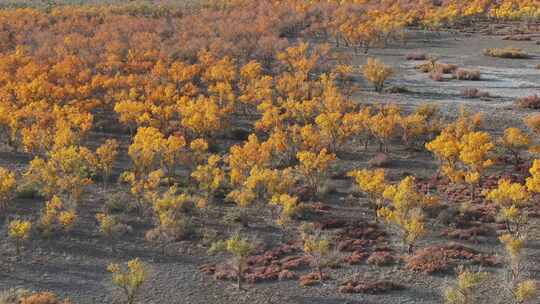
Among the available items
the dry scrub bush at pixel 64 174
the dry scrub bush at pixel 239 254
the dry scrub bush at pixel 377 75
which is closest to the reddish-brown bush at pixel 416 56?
the dry scrub bush at pixel 377 75

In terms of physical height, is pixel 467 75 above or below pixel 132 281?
above

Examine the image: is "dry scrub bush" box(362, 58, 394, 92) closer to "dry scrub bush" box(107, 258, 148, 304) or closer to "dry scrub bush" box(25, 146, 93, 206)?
"dry scrub bush" box(25, 146, 93, 206)

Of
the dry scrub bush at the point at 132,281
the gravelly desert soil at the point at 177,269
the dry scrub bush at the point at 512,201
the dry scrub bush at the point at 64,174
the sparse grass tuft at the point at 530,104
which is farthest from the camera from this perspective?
the sparse grass tuft at the point at 530,104

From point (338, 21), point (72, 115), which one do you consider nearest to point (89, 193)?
point (72, 115)

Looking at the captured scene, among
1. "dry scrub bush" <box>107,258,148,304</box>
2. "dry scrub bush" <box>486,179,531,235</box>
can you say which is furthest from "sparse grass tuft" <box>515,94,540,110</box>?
"dry scrub bush" <box>107,258,148,304</box>

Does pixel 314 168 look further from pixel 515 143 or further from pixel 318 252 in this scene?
pixel 515 143

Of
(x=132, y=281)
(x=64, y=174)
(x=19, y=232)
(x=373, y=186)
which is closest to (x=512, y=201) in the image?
(x=373, y=186)

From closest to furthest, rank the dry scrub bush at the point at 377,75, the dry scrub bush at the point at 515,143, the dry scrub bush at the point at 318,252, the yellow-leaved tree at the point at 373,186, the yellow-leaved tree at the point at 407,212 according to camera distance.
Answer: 1. the dry scrub bush at the point at 318,252
2. the yellow-leaved tree at the point at 407,212
3. the yellow-leaved tree at the point at 373,186
4. the dry scrub bush at the point at 515,143
5. the dry scrub bush at the point at 377,75

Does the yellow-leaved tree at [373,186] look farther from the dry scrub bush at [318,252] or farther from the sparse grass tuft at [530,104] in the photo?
the sparse grass tuft at [530,104]

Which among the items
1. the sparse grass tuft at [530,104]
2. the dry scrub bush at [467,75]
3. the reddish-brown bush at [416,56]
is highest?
the reddish-brown bush at [416,56]

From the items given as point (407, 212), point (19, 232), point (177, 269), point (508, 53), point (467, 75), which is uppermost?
point (508, 53)

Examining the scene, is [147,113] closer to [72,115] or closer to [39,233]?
[72,115]
